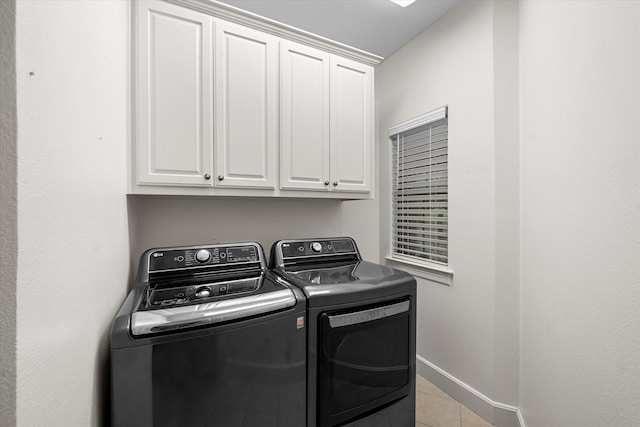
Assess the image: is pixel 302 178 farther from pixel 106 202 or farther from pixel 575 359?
pixel 575 359

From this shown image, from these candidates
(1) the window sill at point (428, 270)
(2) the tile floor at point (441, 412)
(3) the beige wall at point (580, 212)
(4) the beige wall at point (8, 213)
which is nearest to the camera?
(4) the beige wall at point (8, 213)

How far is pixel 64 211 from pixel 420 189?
2264 millimetres

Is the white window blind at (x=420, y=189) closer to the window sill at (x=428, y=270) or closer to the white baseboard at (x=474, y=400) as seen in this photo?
the window sill at (x=428, y=270)

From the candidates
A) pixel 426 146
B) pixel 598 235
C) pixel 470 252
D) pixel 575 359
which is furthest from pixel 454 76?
pixel 575 359

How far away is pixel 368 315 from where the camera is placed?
1231 millimetres

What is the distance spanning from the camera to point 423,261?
7.42 feet

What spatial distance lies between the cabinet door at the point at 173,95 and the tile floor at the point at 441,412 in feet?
6.65

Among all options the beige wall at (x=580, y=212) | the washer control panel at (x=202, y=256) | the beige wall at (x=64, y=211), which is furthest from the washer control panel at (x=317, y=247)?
the beige wall at (x=580, y=212)

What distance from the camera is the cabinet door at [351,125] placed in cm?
176

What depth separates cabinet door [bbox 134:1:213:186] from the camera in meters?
1.27

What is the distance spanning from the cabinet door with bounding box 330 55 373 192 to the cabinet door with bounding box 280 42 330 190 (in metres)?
0.06

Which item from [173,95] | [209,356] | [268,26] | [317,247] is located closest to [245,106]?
[173,95]

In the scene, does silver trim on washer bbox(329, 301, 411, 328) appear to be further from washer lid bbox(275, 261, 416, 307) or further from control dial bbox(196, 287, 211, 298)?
control dial bbox(196, 287, 211, 298)

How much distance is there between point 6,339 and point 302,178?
1.38 meters
